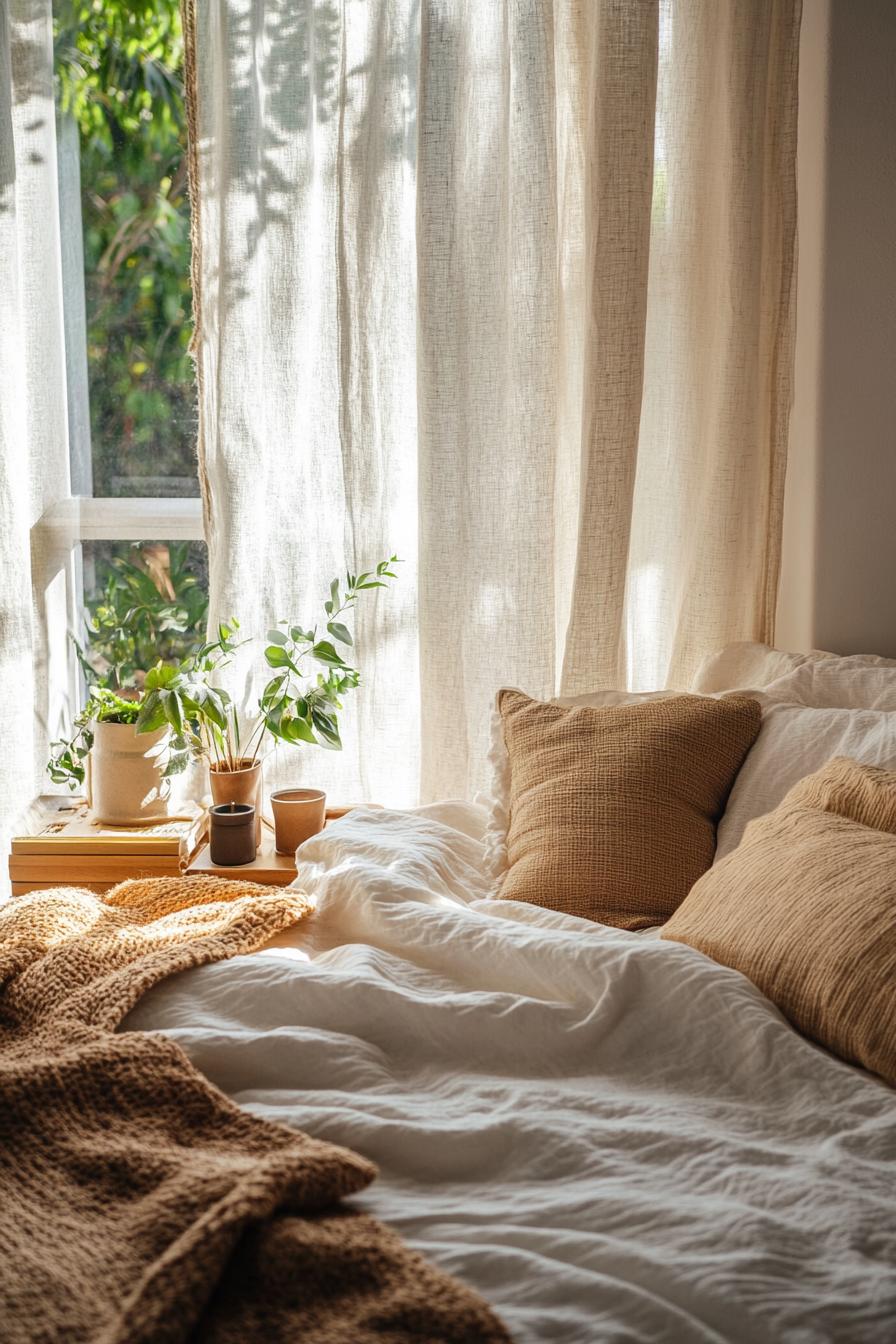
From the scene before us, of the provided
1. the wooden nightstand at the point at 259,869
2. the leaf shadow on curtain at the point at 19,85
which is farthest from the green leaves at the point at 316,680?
the leaf shadow on curtain at the point at 19,85

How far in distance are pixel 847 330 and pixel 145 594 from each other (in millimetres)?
1421

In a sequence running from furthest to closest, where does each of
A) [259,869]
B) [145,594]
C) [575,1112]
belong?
[145,594] < [259,869] < [575,1112]

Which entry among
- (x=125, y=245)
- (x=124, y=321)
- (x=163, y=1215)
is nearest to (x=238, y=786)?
(x=124, y=321)

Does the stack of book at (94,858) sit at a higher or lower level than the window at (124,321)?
lower

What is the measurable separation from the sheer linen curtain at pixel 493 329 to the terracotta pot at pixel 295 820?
0.79ft

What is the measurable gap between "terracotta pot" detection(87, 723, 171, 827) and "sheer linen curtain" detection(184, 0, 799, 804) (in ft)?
0.82

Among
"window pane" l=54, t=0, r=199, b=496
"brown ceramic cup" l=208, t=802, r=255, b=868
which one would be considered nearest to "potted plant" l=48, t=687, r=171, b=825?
"brown ceramic cup" l=208, t=802, r=255, b=868

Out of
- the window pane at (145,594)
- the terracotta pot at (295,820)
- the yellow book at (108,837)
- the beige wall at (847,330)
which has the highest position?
the beige wall at (847,330)

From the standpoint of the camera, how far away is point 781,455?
2160 mm

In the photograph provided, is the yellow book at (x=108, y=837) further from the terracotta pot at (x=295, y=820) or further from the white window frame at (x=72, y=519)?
the white window frame at (x=72, y=519)

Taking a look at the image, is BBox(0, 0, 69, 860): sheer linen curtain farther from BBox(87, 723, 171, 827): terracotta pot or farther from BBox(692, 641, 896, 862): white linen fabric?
BBox(692, 641, 896, 862): white linen fabric

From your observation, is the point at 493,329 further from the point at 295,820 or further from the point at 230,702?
the point at 295,820

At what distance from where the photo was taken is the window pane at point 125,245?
2.29 meters

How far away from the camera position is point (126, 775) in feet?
7.00
